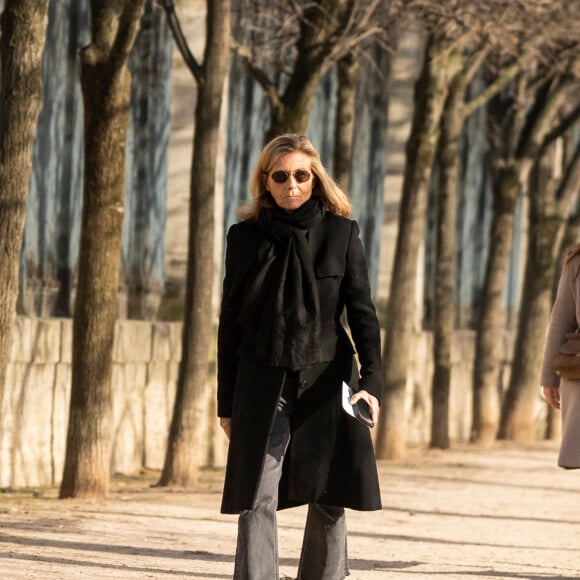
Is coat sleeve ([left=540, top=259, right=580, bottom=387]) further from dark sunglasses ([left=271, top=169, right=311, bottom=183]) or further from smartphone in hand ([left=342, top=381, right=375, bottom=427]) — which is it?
dark sunglasses ([left=271, top=169, right=311, bottom=183])

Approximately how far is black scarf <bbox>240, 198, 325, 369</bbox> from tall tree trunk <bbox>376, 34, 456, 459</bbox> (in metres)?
11.4

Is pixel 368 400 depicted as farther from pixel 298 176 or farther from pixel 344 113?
pixel 344 113

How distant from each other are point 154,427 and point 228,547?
7.64 m

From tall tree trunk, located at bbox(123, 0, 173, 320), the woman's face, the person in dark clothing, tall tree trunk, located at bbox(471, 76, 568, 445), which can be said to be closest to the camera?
the person in dark clothing

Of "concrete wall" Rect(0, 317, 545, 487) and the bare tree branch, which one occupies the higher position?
the bare tree branch

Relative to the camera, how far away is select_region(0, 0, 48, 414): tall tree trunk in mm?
10539

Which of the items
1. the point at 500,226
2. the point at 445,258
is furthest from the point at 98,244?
the point at 500,226

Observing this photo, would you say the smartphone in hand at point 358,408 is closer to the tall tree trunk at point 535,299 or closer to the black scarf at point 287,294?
the black scarf at point 287,294

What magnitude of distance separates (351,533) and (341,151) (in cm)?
666

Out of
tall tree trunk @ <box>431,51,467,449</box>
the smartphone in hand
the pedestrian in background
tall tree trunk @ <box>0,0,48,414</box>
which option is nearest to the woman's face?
the smartphone in hand

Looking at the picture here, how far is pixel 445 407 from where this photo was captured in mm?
20297

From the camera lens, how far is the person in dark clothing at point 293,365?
693 centimetres

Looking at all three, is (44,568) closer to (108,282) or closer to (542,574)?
(542,574)

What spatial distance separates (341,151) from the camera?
58.0 ft
